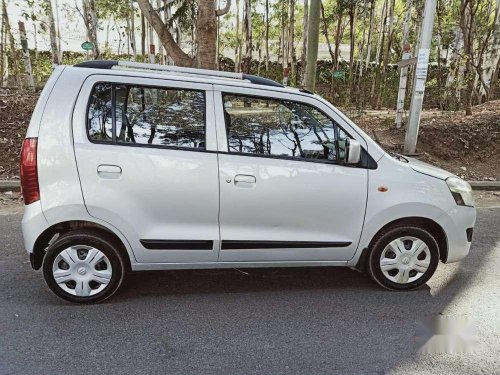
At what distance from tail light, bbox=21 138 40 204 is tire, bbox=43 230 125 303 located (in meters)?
0.44

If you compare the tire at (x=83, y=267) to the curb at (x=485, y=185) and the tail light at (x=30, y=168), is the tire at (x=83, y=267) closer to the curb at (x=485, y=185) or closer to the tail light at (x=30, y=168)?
the tail light at (x=30, y=168)

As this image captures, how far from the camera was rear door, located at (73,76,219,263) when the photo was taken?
3203mm

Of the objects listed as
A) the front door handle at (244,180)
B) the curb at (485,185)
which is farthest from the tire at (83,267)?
the curb at (485,185)

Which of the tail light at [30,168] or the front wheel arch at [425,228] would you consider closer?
the tail light at [30,168]

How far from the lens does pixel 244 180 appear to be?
3.34 m

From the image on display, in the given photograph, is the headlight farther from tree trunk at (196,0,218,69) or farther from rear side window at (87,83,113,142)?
tree trunk at (196,0,218,69)

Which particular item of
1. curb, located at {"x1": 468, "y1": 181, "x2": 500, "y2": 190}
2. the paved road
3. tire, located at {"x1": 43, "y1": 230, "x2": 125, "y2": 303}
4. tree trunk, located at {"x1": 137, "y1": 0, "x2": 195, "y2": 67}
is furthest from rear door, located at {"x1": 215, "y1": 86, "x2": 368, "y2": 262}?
tree trunk, located at {"x1": 137, "y1": 0, "x2": 195, "y2": 67}

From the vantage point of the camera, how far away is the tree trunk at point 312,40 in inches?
316

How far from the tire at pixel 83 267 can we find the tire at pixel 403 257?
86.4 inches

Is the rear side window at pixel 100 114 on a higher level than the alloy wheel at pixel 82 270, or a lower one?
higher

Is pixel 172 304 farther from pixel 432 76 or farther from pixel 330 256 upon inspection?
pixel 432 76

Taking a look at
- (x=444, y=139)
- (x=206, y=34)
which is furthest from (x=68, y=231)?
(x=444, y=139)

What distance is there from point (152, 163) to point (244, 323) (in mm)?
1425

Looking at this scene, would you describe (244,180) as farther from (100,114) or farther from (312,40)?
(312,40)
